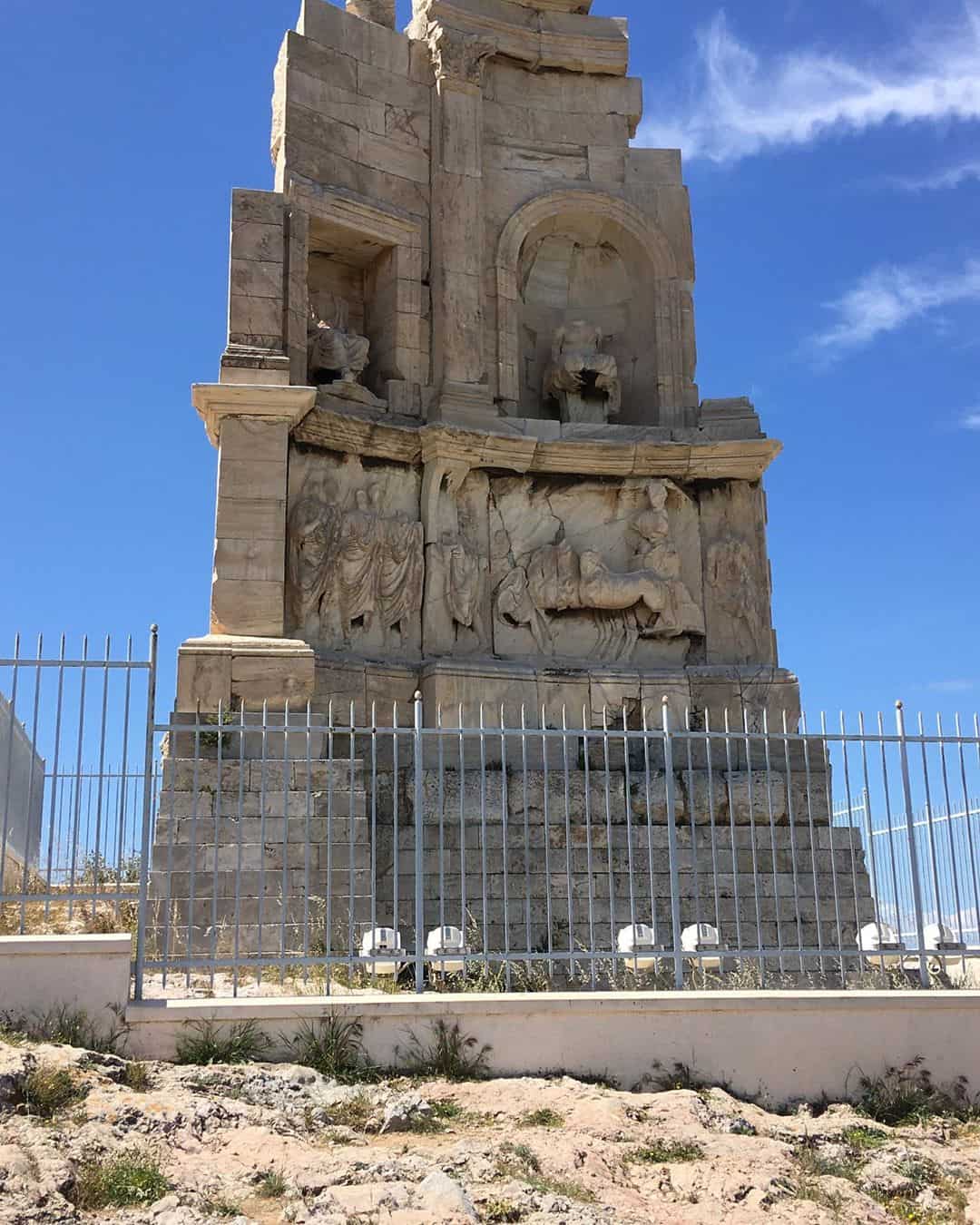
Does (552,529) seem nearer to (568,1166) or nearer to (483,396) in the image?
(483,396)

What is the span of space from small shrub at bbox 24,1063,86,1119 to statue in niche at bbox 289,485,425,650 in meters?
6.79

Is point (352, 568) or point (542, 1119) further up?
point (352, 568)

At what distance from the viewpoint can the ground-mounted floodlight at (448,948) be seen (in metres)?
8.11

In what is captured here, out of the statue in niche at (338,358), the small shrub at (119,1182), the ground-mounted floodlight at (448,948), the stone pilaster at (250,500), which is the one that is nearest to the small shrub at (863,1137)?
the ground-mounted floodlight at (448,948)

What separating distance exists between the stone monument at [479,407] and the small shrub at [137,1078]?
5036mm

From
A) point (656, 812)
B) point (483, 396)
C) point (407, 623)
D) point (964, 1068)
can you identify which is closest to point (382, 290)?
point (483, 396)

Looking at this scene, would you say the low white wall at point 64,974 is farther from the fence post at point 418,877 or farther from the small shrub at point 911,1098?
the small shrub at point 911,1098

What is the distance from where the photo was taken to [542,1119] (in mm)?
6996

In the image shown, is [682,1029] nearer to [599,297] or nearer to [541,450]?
[541,450]

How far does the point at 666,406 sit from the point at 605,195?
8.48ft

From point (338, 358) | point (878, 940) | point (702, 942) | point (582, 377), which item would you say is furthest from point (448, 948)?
point (582, 377)

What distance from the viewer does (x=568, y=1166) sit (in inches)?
253

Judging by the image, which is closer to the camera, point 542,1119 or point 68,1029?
point 542,1119

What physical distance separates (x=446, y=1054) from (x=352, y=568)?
654 cm
